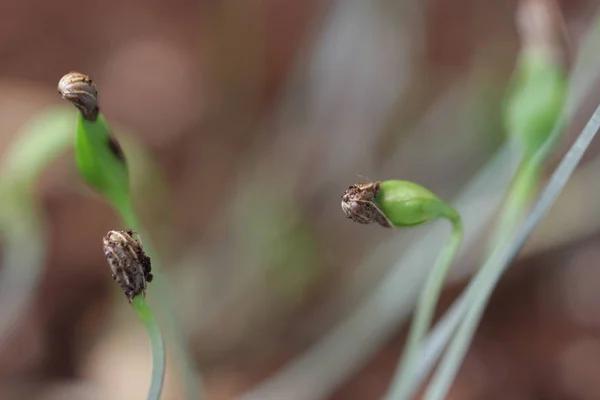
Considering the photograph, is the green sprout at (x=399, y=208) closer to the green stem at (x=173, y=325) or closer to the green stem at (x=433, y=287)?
the green stem at (x=433, y=287)

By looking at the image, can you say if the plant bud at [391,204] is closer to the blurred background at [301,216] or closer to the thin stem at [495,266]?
the thin stem at [495,266]

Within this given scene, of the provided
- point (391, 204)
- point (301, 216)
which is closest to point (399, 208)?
point (391, 204)

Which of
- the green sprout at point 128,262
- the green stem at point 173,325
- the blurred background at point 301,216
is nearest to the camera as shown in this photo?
the green sprout at point 128,262

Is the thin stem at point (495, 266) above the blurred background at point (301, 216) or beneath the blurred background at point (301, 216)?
beneath

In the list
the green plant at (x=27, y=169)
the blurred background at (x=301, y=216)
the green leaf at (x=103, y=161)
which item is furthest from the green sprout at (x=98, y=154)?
the blurred background at (x=301, y=216)

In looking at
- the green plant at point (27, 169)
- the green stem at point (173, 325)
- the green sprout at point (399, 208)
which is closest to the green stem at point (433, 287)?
the green sprout at point (399, 208)

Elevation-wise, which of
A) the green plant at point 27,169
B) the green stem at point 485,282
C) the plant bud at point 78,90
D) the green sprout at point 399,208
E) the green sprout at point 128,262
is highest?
the green plant at point 27,169

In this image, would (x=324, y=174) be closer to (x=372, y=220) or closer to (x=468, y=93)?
(x=468, y=93)

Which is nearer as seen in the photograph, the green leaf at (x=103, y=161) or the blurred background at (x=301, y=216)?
the green leaf at (x=103, y=161)

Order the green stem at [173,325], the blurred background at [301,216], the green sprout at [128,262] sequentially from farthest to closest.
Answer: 1. the blurred background at [301,216]
2. the green stem at [173,325]
3. the green sprout at [128,262]

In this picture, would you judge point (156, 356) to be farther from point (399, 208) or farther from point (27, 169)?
point (27, 169)
